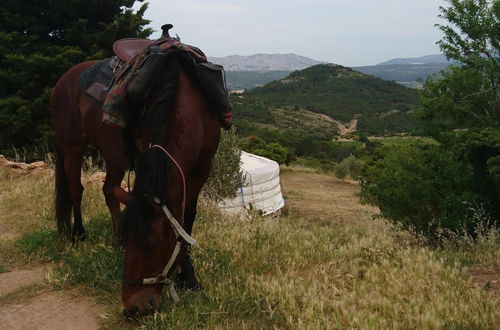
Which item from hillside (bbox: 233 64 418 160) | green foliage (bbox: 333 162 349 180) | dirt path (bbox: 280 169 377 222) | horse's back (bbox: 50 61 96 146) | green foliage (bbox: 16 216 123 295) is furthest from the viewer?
hillside (bbox: 233 64 418 160)

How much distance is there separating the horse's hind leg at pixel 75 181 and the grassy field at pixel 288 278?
0.15 meters

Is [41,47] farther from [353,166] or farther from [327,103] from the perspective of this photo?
[327,103]

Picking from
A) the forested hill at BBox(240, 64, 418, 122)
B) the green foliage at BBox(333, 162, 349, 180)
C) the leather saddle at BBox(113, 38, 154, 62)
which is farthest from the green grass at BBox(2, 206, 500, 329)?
the forested hill at BBox(240, 64, 418, 122)

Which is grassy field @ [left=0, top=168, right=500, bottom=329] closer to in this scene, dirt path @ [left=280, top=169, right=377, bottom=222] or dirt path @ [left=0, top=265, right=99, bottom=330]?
dirt path @ [left=0, top=265, right=99, bottom=330]

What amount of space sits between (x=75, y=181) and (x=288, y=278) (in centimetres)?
259

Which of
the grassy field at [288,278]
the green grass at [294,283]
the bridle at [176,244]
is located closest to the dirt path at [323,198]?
the grassy field at [288,278]

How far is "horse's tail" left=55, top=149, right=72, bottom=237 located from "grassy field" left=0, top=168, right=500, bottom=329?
0.18 metres

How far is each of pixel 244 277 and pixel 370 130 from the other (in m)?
90.4

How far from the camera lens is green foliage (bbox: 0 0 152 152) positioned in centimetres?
1143

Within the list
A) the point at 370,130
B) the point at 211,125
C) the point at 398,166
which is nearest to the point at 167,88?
the point at 211,125

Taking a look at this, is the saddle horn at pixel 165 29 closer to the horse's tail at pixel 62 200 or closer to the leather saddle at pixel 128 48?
the leather saddle at pixel 128 48

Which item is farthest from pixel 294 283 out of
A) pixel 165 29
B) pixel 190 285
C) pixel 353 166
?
pixel 353 166

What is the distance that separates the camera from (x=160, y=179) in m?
2.45

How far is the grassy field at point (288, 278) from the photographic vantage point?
8.82ft
